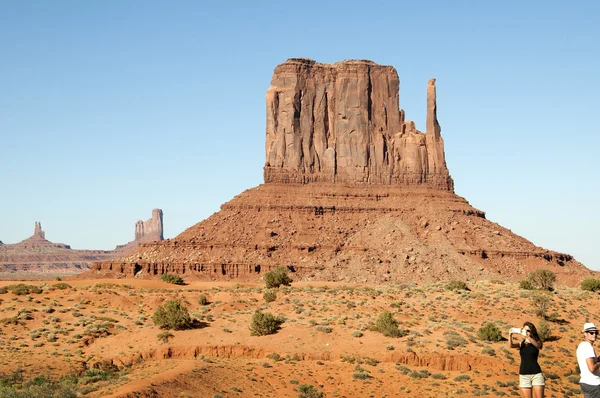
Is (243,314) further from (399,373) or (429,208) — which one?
(429,208)

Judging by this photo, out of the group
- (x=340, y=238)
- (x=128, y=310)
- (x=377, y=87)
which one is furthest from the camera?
(x=377, y=87)

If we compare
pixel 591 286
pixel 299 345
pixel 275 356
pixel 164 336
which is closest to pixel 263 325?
pixel 299 345

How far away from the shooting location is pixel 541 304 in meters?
50.1

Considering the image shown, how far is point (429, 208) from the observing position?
111m

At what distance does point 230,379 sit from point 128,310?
20.9m

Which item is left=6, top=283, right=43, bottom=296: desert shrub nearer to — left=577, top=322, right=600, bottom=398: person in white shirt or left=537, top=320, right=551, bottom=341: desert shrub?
left=537, top=320, right=551, bottom=341: desert shrub

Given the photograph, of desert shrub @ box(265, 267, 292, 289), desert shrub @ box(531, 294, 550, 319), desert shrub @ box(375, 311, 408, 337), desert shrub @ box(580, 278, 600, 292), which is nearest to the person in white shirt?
desert shrub @ box(375, 311, 408, 337)

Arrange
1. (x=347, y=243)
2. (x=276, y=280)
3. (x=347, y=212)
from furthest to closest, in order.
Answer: (x=347, y=212) < (x=347, y=243) < (x=276, y=280)

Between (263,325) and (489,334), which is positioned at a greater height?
(263,325)

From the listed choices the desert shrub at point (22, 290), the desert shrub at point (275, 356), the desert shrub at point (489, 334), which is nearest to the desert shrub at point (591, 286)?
the desert shrub at point (489, 334)

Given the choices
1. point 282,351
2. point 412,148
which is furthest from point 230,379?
point 412,148

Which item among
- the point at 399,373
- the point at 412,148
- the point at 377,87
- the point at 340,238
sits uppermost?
the point at 377,87

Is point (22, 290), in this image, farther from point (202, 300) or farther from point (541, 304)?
point (541, 304)

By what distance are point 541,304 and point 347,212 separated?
207 ft
